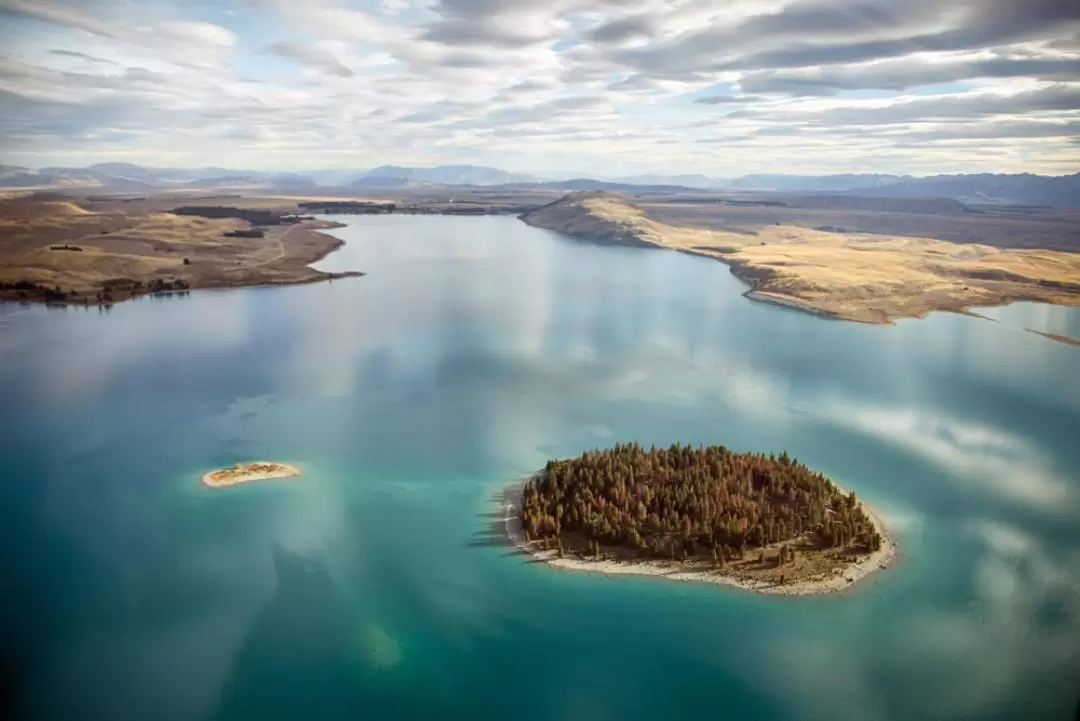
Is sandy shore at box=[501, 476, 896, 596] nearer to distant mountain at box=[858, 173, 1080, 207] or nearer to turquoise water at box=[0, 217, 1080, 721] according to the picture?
turquoise water at box=[0, 217, 1080, 721]

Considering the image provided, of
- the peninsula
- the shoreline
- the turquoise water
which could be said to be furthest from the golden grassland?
the peninsula

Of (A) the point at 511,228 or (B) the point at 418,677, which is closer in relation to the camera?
(B) the point at 418,677

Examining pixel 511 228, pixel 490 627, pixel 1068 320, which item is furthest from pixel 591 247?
pixel 490 627

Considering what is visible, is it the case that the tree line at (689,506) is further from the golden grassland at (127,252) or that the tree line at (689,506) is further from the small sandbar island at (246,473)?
the golden grassland at (127,252)

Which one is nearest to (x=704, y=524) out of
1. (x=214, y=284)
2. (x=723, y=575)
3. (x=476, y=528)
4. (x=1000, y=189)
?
(x=723, y=575)

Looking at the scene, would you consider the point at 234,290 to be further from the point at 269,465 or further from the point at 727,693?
the point at 727,693

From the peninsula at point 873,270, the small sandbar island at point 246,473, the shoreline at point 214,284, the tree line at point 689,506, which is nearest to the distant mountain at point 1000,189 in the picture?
the peninsula at point 873,270
